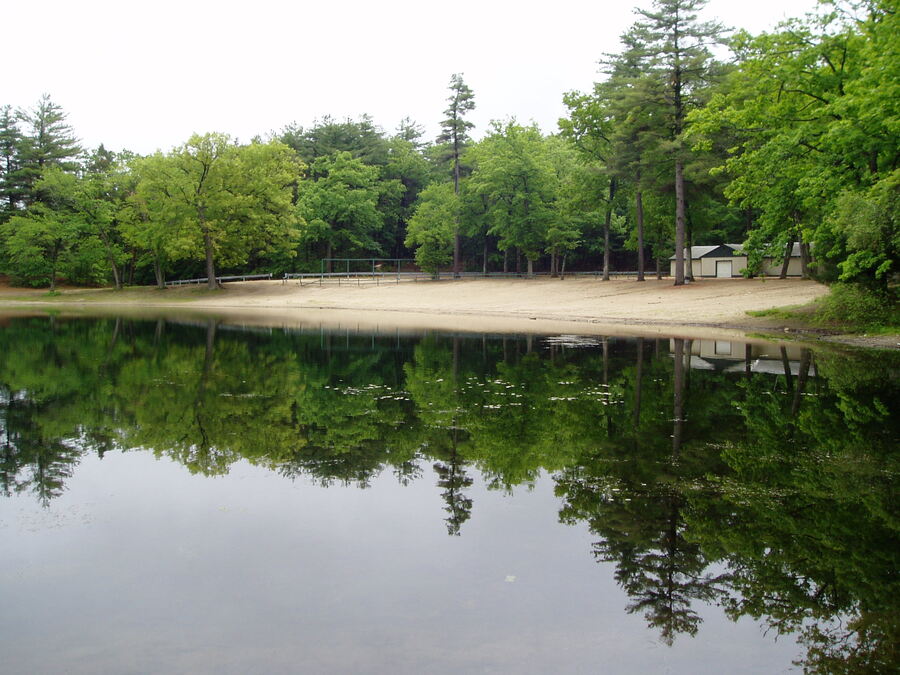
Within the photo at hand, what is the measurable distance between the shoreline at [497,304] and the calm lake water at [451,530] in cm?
1363

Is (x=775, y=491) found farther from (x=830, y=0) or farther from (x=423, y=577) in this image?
(x=830, y=0)

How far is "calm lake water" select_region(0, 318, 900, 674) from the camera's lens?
439 cm

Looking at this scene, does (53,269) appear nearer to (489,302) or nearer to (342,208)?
(342,208)

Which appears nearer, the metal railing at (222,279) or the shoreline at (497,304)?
the shoreline at (497,304)

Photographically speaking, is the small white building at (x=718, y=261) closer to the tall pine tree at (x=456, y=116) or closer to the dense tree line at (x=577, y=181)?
the dense tree line at (x=577, y=181)

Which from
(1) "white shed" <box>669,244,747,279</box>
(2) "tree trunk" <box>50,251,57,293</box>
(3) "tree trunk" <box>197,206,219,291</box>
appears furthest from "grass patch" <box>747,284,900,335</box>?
(2) "tree trunk" <box>50,251,57,293</box>

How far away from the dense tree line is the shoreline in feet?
7.79

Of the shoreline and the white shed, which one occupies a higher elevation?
the white shed

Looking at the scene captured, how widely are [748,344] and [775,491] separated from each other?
1500 cm

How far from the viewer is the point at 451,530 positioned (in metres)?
6.27

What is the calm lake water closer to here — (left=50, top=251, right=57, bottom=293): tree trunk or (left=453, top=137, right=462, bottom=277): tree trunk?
(left=453, top=137, right=462, bottom=277): tree trunk

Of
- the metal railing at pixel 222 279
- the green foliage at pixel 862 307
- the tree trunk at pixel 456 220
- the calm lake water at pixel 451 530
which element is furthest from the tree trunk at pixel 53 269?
the green foliage at pixel 862 307

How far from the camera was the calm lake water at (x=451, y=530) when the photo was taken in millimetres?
4387

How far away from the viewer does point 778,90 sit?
25.0m
